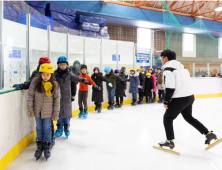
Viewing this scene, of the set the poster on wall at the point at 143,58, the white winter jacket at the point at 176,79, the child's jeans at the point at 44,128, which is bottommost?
the child's jeans at the point at 44,128

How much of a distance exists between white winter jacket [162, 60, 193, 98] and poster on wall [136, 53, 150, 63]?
6.07m

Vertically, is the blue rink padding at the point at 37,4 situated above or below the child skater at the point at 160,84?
above

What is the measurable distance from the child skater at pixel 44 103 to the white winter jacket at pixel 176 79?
1369 millimetres

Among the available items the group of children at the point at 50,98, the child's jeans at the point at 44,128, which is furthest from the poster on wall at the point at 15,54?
the child's jeans at the point at 44,128

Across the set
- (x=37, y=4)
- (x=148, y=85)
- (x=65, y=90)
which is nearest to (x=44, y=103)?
(x=65, y=90)

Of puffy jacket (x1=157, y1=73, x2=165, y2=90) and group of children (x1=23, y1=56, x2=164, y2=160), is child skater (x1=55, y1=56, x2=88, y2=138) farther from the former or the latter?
puffy jacket (x1=157, y1=73, x2=165, y2=90)

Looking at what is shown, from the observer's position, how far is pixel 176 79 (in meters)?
2.64

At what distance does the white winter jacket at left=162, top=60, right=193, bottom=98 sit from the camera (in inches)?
103

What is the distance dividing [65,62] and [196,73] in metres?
8.26

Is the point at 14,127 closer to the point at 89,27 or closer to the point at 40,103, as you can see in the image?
the point at 40,103

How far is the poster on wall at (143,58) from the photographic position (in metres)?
8.77

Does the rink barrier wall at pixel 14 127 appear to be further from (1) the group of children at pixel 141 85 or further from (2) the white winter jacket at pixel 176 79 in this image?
(1) the group of children at pixel 141 85

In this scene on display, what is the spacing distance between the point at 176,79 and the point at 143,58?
6.40 m

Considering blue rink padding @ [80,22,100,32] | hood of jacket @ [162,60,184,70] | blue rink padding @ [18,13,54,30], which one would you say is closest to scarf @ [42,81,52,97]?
blue rink padding @ [18,13,54,30]
